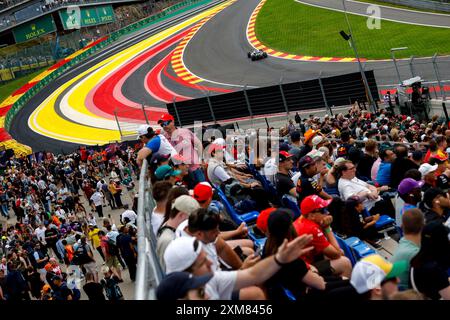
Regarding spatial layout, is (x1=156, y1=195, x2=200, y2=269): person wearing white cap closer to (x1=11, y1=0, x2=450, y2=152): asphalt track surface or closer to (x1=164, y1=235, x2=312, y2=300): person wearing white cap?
(x1=164, y1=235, x2=312, y2=300): person wearing white cap

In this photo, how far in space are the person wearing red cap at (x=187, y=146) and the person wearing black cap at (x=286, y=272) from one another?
200 inches

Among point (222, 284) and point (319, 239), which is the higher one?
point (222, 284)

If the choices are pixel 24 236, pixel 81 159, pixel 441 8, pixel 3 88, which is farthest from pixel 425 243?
pixel 3 88

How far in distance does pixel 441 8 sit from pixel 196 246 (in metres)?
42.5

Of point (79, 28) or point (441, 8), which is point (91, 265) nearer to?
point (441, 8)

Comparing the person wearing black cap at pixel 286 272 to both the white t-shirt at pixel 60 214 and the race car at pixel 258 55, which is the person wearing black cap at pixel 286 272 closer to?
the white t-shirt at pixel 60 214

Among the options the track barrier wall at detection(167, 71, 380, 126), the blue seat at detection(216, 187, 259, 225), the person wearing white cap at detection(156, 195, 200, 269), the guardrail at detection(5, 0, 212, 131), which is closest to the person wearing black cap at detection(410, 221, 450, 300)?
the person wearing white cap at detection(156, 195, 200, 269)

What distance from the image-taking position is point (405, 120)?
61.4 feet

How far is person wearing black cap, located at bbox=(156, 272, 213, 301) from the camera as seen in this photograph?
4641 mm

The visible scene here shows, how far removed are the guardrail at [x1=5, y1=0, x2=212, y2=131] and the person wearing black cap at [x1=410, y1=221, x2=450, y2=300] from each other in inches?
1757

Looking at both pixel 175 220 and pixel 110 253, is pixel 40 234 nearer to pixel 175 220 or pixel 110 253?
pixel 110 253

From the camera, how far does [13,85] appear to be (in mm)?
62219

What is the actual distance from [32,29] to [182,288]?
232 ft

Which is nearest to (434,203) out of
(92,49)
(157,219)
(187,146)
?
(157,219)
